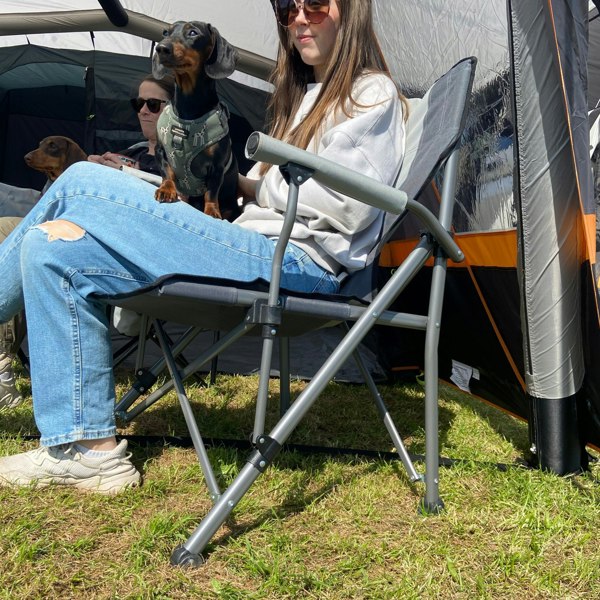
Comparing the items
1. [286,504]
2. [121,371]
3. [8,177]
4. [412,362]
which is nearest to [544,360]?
[286,504]

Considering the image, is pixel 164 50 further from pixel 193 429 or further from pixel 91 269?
pixel 193 429

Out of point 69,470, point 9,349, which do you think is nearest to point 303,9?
point 69,470

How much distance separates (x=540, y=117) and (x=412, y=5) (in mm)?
1058

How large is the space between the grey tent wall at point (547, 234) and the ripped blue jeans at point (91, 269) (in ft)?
2.42

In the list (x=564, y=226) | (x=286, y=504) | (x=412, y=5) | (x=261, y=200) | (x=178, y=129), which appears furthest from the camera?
(x=412, y=5)

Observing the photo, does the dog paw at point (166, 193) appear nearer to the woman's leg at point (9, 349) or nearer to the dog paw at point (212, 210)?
the dog paw at point (212, 210)

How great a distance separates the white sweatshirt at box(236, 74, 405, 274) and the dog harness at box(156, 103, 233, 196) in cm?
62

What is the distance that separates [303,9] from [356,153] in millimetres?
478

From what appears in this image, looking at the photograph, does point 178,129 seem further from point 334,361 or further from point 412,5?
point 334,361

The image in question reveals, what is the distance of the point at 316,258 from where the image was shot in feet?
5.18

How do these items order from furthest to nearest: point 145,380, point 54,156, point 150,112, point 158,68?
point 54,156, point 150,112, point 158,68, point 145,380

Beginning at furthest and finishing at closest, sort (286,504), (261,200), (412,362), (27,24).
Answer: (27,24), (412,362), (261,200), (286,504)

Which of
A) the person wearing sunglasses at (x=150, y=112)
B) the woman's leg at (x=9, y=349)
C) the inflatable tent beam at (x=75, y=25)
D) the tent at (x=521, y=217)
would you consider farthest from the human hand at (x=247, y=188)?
the inflatable tent beam at (x=75, y=25)

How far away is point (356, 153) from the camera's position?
155 cm
